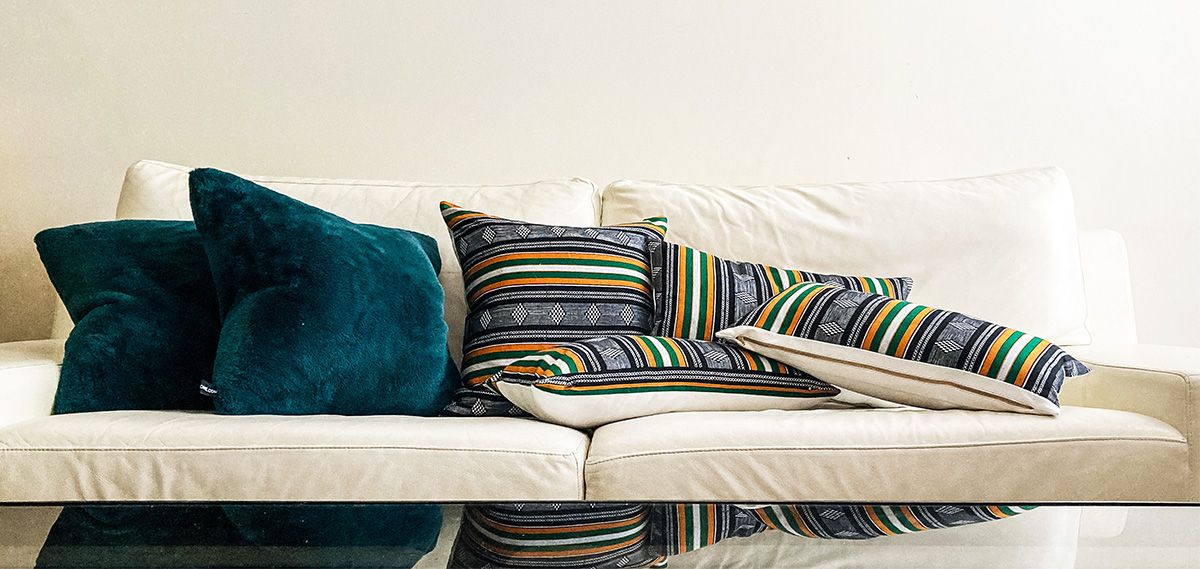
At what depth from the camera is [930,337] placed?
1.60 meters

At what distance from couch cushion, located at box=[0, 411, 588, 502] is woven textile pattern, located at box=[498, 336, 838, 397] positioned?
0.13m

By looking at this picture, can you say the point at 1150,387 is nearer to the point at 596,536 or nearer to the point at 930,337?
the point at 930,337

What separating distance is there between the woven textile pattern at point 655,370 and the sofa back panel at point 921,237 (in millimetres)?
474

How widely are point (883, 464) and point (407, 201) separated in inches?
45.1

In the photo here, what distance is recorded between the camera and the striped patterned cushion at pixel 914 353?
61.5 inches

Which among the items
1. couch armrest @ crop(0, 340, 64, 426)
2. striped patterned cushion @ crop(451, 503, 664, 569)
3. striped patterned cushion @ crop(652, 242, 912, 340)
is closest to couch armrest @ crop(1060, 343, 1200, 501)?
striped patterned cushion @ crop(652, 242, 912, 340)

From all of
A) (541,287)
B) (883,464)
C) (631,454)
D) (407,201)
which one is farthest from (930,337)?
(407,201)

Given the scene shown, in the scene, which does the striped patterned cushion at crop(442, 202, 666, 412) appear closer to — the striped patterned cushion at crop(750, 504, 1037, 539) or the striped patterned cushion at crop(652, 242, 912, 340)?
the striped patterned cushion at crop(652, 242, 912, 340)

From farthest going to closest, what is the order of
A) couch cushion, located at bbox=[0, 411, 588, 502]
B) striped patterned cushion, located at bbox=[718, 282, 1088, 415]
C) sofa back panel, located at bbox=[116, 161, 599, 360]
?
1. sofa back panel, located at bbox=[116, 161, 599, 360]
2. striped patterned cushion, located at bbox=[718, 282, 1088, 415]
3. couch cushion, located at bbox=[0, 411, 588, 502]

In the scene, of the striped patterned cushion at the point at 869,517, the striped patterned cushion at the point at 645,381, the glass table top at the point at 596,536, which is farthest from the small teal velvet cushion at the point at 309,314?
the striped patterned cushion at the point at 869,517

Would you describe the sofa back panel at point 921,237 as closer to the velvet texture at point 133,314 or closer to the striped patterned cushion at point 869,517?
the velvet texture at point 133,314

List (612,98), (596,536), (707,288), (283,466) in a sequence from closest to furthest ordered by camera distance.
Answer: (596,536), (283,466), (707,288), (612,98)

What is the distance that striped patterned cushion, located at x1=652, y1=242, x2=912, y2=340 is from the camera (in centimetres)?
187

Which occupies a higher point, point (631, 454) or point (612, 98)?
point (612, 98)
